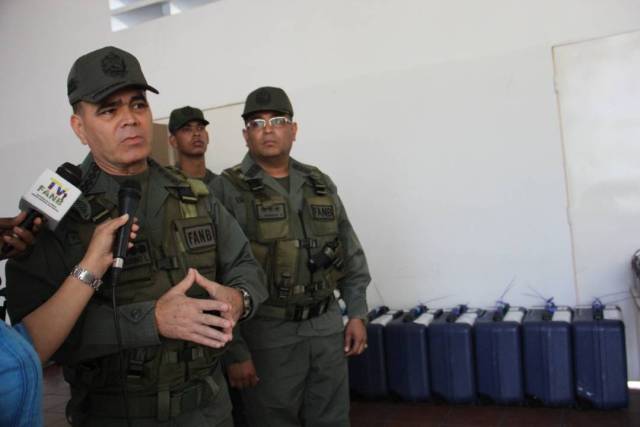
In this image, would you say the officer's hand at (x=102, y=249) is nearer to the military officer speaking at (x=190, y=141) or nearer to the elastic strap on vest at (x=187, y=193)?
the elastic strap on vest at (x=187, y=193)

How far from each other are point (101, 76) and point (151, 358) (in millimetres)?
712

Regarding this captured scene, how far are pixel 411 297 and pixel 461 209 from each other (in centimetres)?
68

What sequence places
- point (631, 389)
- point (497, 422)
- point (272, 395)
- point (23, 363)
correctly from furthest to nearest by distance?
point (631, 389), point (497, 422), point (272, 395), point (23, 363)

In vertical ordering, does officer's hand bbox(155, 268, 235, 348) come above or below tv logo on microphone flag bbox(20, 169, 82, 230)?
below

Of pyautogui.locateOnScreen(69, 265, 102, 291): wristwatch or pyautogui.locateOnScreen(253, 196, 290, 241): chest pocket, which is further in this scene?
pyautogui.locateOnScreen(253, 196, 290, 241): chest pocket

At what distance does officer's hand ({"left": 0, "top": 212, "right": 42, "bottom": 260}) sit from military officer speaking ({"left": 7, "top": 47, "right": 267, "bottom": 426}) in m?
0.05

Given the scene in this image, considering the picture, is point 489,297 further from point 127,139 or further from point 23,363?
point 23,363

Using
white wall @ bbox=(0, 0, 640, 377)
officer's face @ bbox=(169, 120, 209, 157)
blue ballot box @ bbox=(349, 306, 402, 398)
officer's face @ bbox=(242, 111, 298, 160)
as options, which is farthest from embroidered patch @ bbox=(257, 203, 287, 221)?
white wall @ bbox=(0, 0, 640, 377)

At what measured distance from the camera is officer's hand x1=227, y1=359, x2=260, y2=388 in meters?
2.13

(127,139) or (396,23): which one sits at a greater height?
(396,23)

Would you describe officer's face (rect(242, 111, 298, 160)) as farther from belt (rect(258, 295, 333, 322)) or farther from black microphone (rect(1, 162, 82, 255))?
black microphone (rect(1, 162, 82, 255))

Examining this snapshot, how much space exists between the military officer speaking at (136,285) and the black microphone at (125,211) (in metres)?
0.06

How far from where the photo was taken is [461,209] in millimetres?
A: 3652

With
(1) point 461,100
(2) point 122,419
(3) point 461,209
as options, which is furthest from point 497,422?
(2) point 122,419
